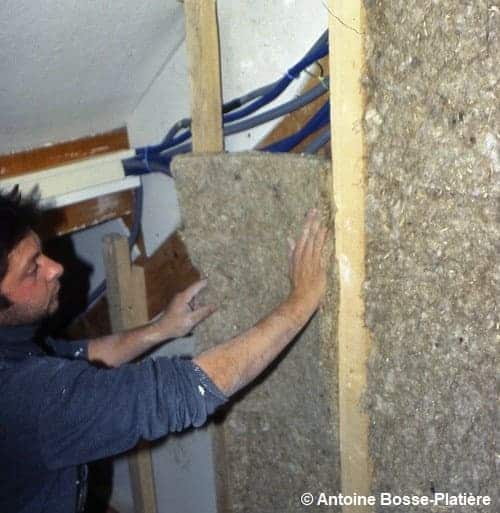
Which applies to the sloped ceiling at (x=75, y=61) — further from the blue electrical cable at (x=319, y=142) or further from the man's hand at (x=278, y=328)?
the man's hand at (x=278, y=328)

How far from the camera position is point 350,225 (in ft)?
3.45

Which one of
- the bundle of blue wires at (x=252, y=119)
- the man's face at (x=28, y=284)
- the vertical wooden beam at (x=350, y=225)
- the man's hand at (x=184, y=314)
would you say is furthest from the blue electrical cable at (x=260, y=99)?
the man's face at (x=28, y=284)

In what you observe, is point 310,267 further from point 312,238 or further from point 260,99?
point 260,99

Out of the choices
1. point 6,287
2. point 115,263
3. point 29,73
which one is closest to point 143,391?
point 6,287

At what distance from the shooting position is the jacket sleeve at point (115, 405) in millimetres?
1044

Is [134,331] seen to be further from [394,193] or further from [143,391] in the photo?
[394,193]

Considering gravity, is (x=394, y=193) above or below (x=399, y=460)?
above

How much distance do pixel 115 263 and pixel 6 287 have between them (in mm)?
740

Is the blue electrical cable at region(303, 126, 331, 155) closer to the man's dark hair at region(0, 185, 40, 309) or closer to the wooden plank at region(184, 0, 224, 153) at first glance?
the wooden plank at region(184, 0, 224, 153)

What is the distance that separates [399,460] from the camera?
3.75 feet

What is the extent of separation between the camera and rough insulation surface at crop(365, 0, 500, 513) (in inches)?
34.2

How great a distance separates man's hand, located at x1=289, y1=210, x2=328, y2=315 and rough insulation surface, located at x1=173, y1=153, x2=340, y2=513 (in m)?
0.02

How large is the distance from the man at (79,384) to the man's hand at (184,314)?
298 mm
